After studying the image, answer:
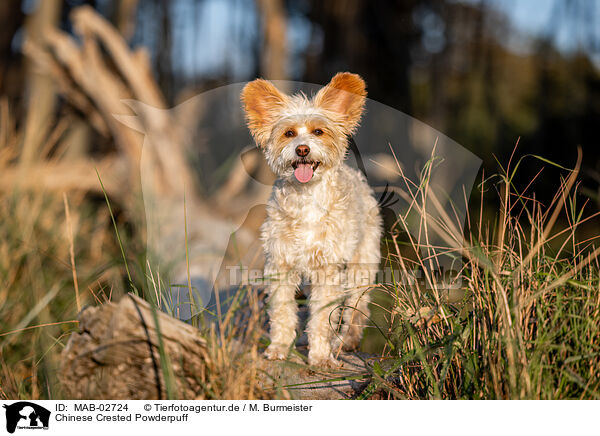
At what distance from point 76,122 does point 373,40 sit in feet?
17.1

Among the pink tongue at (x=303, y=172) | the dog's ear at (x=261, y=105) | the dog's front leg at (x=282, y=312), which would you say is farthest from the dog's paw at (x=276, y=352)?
the dog's ear at (x=261, y=105)

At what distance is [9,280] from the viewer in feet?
12.7

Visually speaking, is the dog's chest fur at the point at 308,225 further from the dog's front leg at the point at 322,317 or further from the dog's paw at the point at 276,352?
the dog's paw at the point at 276,352

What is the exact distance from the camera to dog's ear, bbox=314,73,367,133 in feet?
9.67

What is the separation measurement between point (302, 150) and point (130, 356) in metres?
1.49

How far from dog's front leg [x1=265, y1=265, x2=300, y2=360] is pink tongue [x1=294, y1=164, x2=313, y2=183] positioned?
0.56 m

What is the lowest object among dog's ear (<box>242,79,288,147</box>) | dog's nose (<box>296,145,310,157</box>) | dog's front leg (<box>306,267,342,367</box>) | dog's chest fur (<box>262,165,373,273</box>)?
dog's front leg (<box>306,267,342,367</box>)

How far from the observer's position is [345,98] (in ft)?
9.99

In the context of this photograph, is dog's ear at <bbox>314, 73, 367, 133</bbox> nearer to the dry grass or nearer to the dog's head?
the dog's head

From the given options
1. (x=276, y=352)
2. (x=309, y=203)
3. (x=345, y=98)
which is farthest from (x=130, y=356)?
(x=345, y=98)

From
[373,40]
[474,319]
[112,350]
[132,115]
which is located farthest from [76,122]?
[474,319]

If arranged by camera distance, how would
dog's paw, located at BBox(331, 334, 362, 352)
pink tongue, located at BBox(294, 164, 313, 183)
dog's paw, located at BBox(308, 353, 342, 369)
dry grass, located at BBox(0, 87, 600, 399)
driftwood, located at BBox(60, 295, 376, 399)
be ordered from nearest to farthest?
driftwood, located at BBox(60, 295, 376, 399) → dry grass, located at BBox(0, 87, 600, 399) → dog's paw, located at BBox(308, 353, 342, 369) → pink tongue, located at BBox(294, 164, 313, 183) → dog's paw, located at BBox(331, 334, 362, 352)
